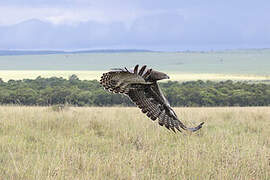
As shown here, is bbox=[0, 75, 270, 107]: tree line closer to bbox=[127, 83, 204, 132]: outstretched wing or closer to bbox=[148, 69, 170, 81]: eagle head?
bbox=[127, 83, 204, 132]: outstretched wing

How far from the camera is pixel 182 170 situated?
6.39 meters

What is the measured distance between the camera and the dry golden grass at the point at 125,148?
659 cm

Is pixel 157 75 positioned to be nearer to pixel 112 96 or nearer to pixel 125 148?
pixel 125 148

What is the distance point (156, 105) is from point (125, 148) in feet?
12.1

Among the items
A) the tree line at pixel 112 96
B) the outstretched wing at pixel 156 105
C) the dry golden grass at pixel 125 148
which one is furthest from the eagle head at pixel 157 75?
the tree line at pixel 112 96

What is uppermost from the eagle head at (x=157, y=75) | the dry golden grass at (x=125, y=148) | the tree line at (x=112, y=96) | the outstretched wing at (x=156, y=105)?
the eagle head at (x=157, y=75)

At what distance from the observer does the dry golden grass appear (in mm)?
6590

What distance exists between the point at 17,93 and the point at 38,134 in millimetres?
32970

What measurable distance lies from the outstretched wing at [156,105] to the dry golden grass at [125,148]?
978mm

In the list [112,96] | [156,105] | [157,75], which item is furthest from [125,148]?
[112,96]

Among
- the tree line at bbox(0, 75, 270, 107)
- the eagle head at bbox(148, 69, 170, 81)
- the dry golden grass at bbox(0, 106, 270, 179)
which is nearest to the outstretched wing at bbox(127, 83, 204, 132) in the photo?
the eagle head at bbox(148, 69, 170, 81)

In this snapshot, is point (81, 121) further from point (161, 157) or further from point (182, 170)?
point (182, 170)

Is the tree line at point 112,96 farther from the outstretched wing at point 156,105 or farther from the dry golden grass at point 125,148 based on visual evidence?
the outstretched wing at point 156,105

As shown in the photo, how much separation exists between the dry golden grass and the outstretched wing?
38.5 inches
